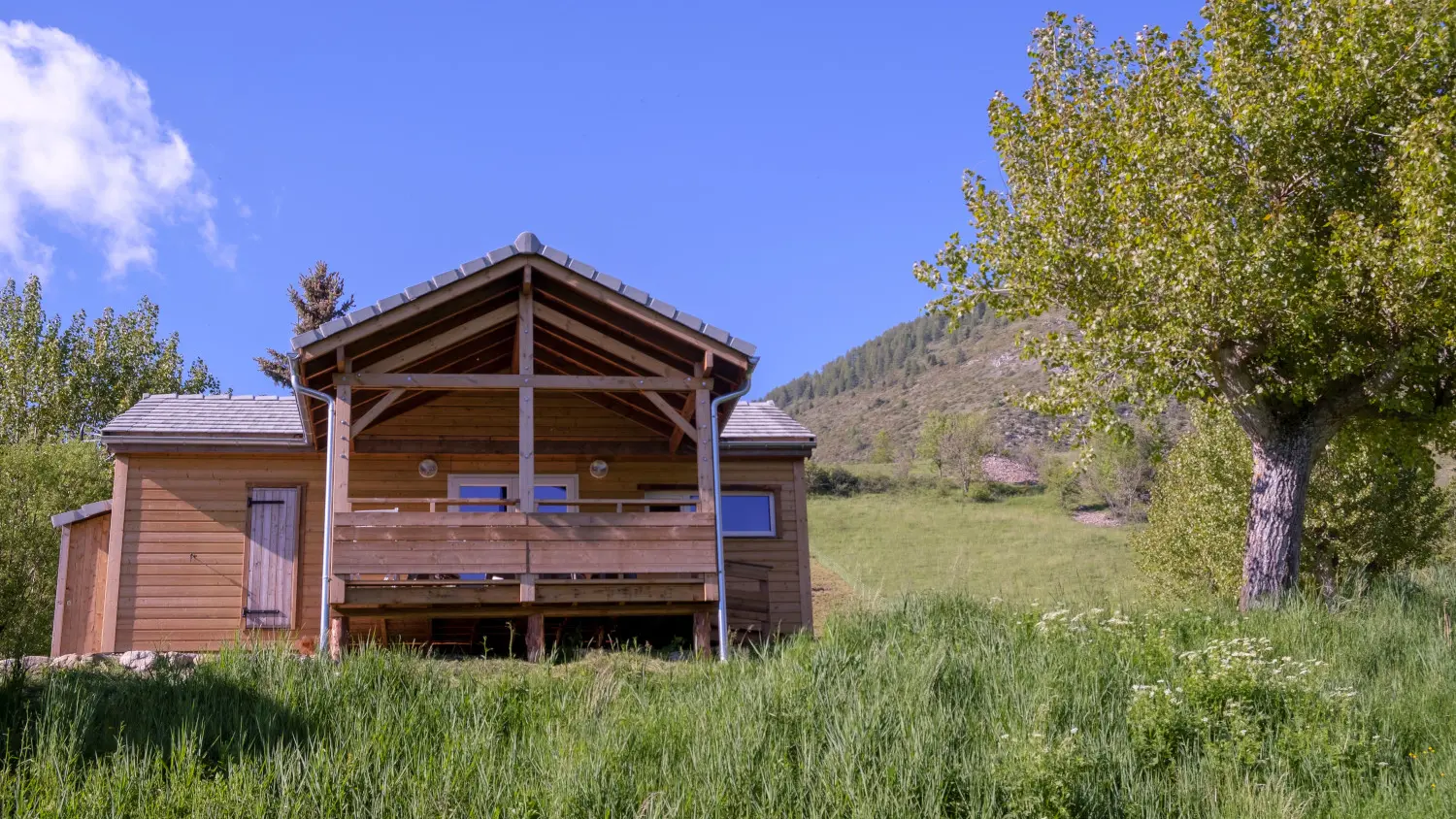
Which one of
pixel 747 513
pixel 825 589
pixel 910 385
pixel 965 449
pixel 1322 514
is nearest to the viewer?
pixel 747 513

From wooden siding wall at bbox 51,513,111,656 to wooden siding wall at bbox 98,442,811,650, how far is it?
1.11m

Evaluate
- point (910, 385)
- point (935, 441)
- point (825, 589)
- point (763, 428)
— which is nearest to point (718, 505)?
point (763, 428)

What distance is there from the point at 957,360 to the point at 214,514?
299 feet

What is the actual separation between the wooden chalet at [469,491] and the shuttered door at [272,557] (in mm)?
26

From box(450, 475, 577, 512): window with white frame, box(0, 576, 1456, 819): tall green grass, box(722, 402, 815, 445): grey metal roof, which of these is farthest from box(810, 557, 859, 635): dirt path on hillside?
box(0, 576, 1456, 819): tall green grass

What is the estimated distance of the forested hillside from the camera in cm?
8094

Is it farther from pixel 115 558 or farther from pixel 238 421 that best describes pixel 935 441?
pixel 115 558

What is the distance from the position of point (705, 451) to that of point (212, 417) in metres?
7.72

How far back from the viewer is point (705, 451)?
12930mm

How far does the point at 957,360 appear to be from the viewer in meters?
103

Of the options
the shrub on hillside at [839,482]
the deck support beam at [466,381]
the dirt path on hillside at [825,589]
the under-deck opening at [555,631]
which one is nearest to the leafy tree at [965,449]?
the shrub on hillside at [839,482]

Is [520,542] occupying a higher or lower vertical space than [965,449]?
lower

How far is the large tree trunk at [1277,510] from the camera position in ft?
46.0

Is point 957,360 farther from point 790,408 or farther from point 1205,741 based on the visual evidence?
point 1205,741
